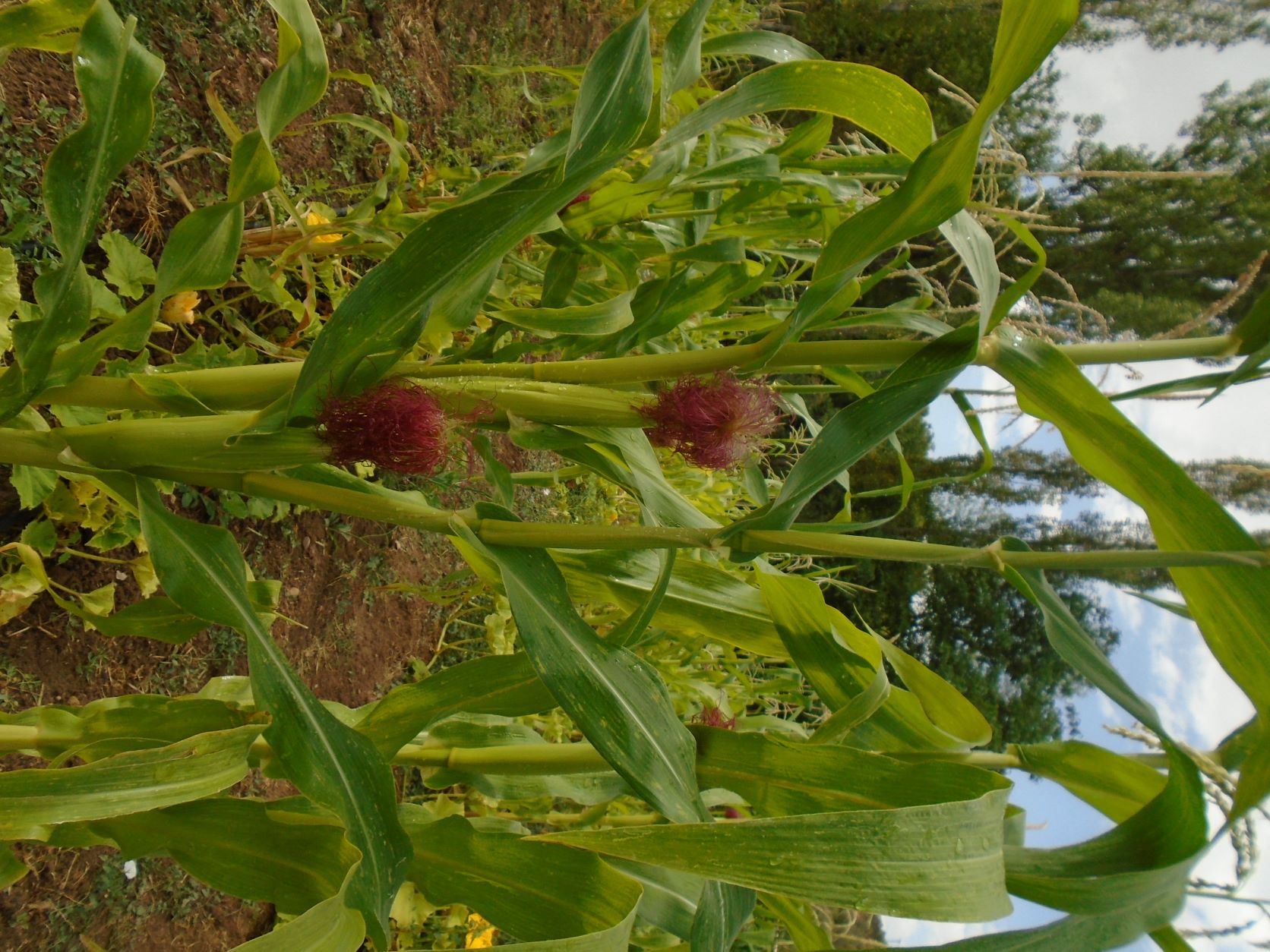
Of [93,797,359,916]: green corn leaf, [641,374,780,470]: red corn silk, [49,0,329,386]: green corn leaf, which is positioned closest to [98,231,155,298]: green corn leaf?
[49,0,329,386]: green corn leaf

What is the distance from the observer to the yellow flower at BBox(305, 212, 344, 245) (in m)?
1.33

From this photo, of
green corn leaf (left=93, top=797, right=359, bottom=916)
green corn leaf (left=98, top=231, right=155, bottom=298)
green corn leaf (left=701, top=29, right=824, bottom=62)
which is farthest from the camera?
green corn leaf (left=98, top=231, right=155, bottom=298)

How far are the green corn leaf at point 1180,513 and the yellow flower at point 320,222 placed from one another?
1109 millimetres

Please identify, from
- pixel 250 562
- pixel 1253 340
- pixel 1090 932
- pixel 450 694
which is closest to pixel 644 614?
pixel 450 694

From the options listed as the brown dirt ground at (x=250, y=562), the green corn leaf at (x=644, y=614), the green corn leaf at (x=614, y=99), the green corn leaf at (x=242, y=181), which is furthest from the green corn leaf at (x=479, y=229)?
the brown dirt ground at (x=250, y=562)

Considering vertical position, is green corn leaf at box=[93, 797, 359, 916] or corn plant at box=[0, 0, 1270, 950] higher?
corn plant at box=[0, 0, 1270, 950]

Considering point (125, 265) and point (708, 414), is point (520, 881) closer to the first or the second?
point (708, 414)

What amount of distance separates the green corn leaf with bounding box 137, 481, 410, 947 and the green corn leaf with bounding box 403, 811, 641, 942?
0.11 m

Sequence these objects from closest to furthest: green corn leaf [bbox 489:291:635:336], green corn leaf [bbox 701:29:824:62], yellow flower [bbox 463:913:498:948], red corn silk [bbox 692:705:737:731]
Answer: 1. green corn leaf [bbox 489:291:635:336]
2. green corn leaf [bbox 701:29:824:62]
3. red corn silk [bbox 692:705:737:731]
4. yellow flower [bbox 463:913:498:948]

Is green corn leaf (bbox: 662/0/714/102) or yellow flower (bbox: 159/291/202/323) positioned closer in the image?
green corn leaf (bbox: 662/0/714/102)

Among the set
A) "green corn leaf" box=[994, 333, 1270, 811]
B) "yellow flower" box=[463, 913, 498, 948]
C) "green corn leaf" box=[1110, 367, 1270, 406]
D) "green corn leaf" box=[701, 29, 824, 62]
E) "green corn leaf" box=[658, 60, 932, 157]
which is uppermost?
"green corn leaf" box=[701, 29, 824, 62]

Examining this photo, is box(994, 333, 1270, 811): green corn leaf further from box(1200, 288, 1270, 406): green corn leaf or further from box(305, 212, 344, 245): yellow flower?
box(305, 212, 344, 245): yellow flower

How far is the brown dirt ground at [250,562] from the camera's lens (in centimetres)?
118

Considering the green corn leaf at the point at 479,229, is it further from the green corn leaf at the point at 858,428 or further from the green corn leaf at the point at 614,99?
the green corn leaf at the point at 858,428
